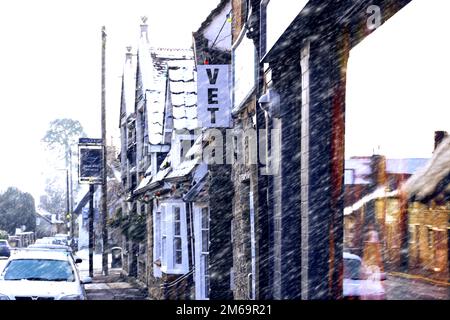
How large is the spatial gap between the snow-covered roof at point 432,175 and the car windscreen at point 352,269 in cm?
197

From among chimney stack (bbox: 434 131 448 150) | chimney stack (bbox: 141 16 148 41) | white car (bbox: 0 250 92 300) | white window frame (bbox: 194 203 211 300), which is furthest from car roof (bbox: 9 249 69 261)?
chimney stack (bbox: 141 16 148 41)

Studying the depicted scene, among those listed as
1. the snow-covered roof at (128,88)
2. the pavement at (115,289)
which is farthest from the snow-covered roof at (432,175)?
the snow-covered roof at (128,88)

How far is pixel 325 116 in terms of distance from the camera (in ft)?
31.2

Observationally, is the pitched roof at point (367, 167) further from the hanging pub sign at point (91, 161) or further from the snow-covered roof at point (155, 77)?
the hanging pub sign at point (91, 161)

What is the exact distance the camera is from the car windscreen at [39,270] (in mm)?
15242

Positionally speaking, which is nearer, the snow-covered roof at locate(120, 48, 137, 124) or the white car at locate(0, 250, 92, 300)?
the white car at locate(0, 250, 92, 300)

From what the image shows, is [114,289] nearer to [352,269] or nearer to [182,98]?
[182,98]

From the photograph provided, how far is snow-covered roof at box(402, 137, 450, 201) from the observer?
18.8ft

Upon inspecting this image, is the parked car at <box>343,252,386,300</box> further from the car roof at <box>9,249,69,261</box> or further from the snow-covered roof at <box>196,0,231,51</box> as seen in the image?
the snow-covered roof at <box>196,0,231,51</box>

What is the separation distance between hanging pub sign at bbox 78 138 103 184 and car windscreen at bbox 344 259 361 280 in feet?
89.0

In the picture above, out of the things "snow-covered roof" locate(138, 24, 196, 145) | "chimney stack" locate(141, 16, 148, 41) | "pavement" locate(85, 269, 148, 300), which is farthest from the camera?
"chimney stack" locate(141, 16, 148, 41)

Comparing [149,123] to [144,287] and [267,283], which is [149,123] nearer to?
[144,287]

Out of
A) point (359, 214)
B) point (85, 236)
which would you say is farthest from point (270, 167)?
point (85, 236)

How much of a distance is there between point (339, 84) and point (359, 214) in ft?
6.75
